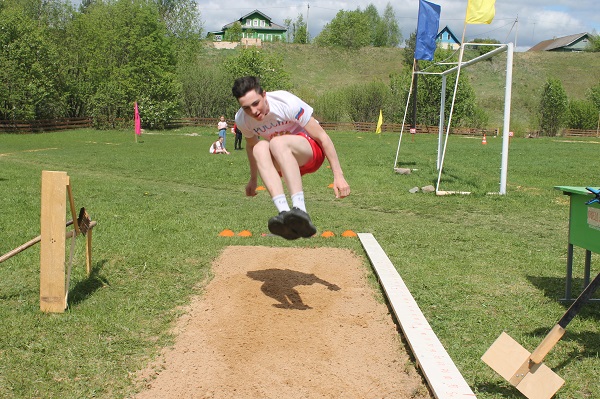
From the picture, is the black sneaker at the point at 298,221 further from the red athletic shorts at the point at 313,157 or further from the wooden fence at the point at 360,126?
the wooden fence at the point at 360,126

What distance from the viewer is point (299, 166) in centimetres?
588

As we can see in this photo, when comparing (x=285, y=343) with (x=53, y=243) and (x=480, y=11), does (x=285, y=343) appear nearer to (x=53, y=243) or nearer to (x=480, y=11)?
(x=53, y=243)

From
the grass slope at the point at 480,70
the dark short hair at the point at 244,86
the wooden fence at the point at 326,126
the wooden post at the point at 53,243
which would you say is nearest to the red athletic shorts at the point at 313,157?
the dark short hair at the point at 244,86

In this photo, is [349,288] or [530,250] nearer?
[349,288]

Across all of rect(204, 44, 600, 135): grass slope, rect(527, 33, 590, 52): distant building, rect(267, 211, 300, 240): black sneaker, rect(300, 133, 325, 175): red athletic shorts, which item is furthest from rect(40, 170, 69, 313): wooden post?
rect(527, 33, 590, 52): distant building

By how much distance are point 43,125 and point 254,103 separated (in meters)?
43.2

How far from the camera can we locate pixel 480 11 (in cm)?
1430

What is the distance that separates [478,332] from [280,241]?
4293 mm

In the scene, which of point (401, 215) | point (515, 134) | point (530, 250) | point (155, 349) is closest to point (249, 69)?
point (515, 134)

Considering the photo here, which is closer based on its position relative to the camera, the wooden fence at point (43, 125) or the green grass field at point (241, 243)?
the green grass field at point (241, 243)

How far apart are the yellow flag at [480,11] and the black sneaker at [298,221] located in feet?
35.3

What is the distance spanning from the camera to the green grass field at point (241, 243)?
4.62m

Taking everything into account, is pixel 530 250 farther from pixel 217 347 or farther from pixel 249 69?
pixel 249 69

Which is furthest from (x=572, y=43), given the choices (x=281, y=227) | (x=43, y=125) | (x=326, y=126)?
(x=281, y=227)
